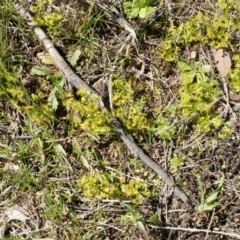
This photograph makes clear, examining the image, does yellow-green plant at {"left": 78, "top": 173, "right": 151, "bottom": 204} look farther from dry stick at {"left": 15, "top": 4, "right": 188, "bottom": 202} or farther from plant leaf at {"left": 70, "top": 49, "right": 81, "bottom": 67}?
plant leaf at {"left": 70, "top": 49, "right": 81, "bottom": 67}

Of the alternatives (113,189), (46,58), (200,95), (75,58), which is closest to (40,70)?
(46,58)

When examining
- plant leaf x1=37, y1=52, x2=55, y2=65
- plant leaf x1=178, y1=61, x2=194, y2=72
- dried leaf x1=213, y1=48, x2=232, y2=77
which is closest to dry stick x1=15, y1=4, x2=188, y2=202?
plant leaf x1=37, y1=52, x2=55, y2=65

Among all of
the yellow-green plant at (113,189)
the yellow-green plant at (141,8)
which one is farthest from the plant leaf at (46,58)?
the yellow-green plant at (113,189)

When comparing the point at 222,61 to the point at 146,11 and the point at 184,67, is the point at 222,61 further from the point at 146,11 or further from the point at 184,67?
the point at 146,11

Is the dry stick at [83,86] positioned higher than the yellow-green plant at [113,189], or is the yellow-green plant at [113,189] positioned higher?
the dry stick at [83,86]

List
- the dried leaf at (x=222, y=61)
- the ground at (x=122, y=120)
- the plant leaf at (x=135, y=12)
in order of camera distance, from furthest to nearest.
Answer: the plant leaf at (x=135, y=12), the dried leaf at (x=222, y=61), the ground at (x=122, y=120)

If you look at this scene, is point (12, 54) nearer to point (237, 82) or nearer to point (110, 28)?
point (110, 28)

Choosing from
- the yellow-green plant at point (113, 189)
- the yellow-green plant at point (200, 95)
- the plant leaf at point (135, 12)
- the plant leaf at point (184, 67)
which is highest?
the plant leaf at point (135, 12)

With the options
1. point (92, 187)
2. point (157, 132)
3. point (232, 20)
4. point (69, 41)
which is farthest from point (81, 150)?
point (232, 20)

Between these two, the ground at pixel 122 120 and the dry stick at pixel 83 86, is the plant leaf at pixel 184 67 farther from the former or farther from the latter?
the dry stick at pixel 83 86
